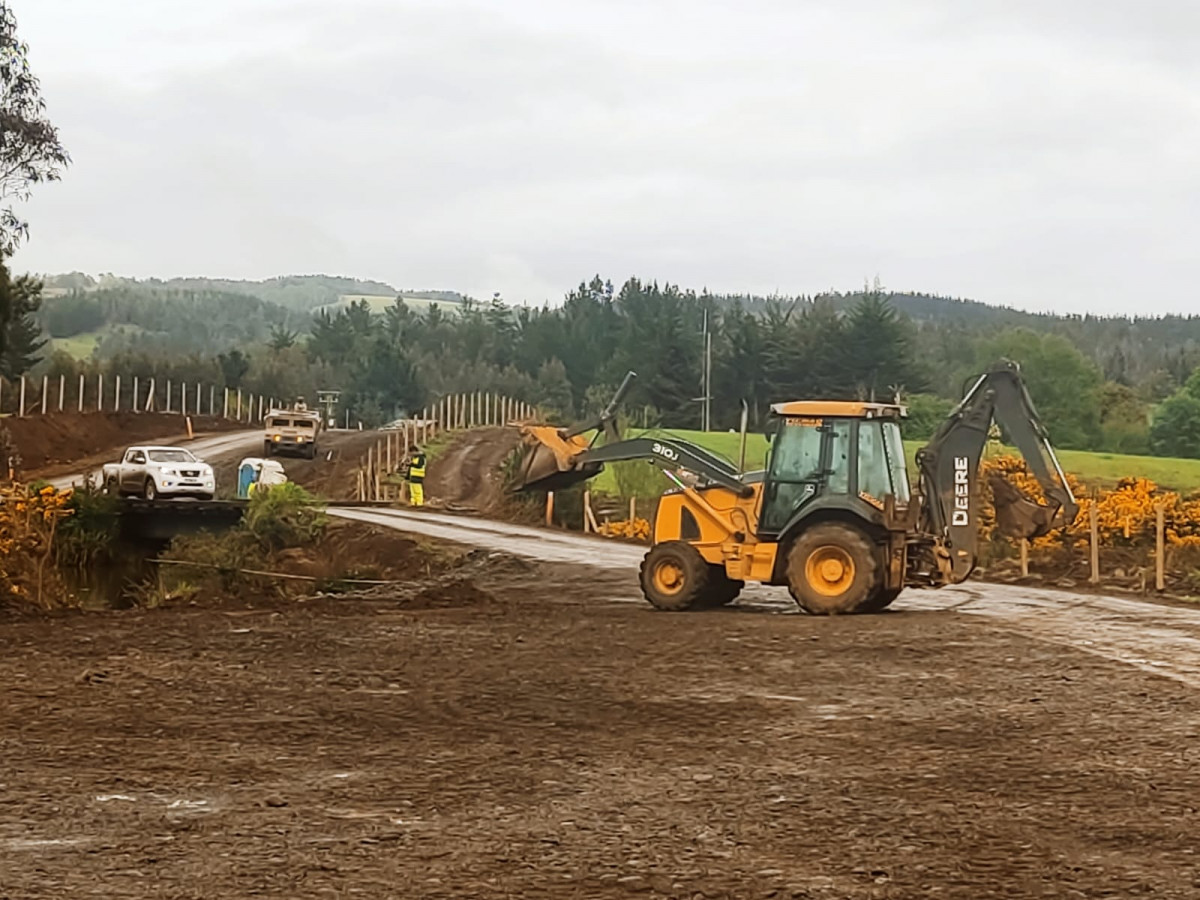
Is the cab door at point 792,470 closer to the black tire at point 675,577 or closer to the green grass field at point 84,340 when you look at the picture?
the black tire at point 675,577

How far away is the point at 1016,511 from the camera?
2055 cm

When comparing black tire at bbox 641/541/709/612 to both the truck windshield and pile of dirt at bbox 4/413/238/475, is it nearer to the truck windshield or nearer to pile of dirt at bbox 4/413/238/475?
the truck windshield

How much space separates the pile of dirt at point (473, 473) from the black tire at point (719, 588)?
82.5ft

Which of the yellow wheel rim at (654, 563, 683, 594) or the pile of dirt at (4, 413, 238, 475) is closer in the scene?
the yellow wheel rim at (654, 563, 683, 594)

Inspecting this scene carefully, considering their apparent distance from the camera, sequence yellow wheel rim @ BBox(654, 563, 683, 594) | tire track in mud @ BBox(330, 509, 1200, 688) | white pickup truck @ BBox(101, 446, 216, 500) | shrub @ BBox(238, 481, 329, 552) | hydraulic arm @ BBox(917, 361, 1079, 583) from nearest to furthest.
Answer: tire track in mud @ BBox(330, 509, 1200, 688) → hydraulic arm @ BBox(917, 361, 1079, 583) → yellow wheel rim @ BBox(654, 563, 683, 594) → shrub @ BBox(238, 481, 329, 552) → white pickup truck @ BBox(101, 446, 216, 500)

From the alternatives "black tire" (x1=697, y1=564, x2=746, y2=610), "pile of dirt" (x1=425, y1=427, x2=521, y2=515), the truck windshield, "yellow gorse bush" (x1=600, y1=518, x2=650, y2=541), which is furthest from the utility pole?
"black tire" (x1=697, y1=564, x2=746, y2=610)

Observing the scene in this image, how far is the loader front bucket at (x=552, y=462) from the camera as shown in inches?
845

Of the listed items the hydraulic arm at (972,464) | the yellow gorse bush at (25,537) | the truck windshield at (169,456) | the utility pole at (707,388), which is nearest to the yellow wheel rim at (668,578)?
the hydraulic arm at (972,464)

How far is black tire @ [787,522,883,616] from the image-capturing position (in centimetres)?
1895

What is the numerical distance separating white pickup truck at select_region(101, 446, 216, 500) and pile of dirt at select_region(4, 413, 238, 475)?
28.4ft

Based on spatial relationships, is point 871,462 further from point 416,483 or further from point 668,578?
point 416,483

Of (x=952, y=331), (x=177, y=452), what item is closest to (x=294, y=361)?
(x=952, y=331)

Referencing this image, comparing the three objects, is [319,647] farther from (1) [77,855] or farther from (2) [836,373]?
(2) [836,373]

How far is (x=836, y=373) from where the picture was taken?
70.2 m
